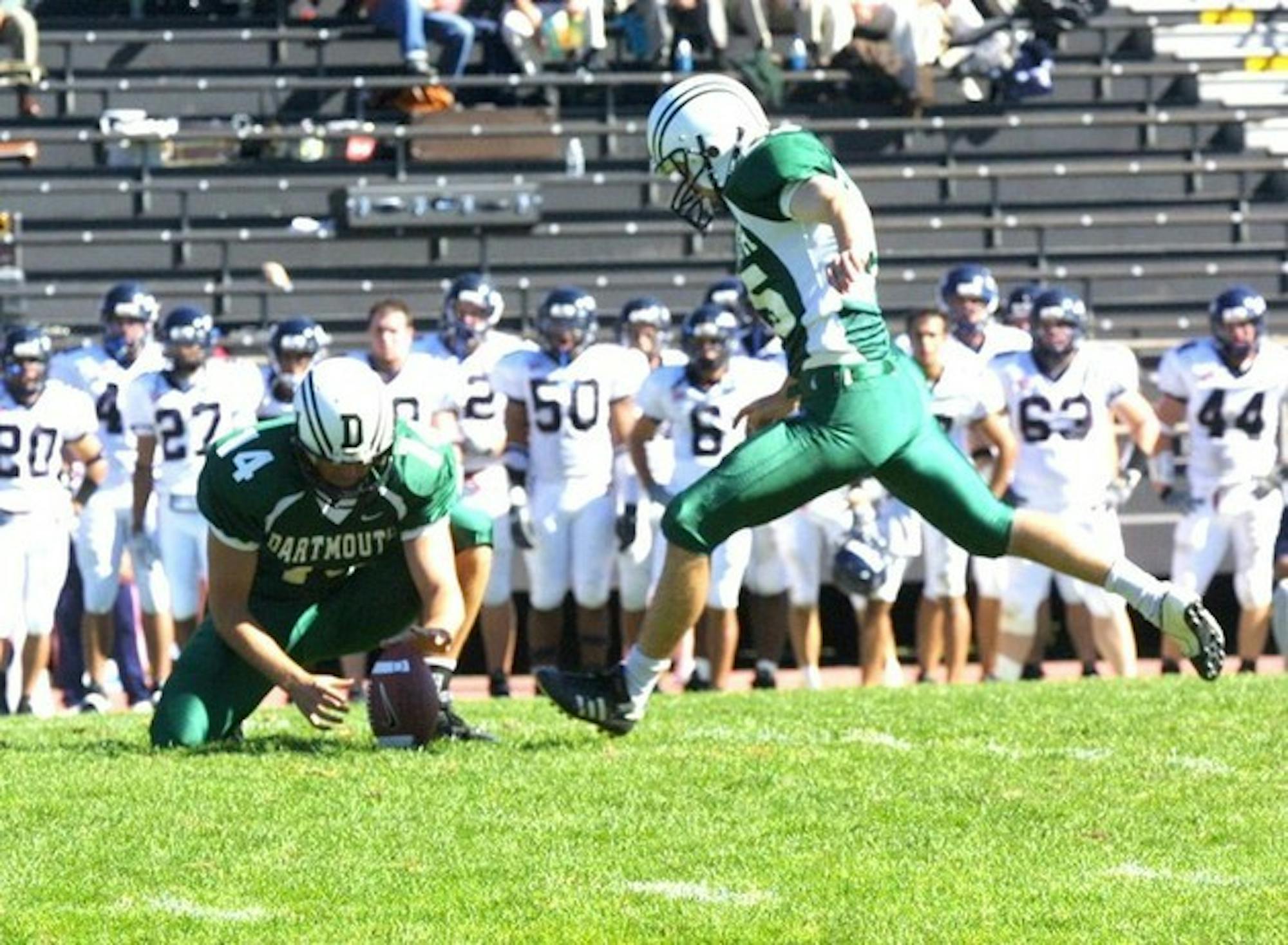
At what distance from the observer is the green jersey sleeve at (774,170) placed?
266 inches

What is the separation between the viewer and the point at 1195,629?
6965 millimetres

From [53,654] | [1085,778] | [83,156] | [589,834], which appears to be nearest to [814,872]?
[589,834]

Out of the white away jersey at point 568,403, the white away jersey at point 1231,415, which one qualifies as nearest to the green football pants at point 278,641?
the white away jersey at point 568,403

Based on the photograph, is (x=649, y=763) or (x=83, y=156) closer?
(x=649, y=763)

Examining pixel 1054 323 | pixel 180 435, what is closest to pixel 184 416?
pixel 180 435

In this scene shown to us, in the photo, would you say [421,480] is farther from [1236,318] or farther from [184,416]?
[1236,318]

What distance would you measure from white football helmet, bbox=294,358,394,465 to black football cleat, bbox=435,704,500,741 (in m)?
0.94

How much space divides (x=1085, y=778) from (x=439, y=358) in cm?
567

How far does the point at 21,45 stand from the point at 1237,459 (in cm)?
799

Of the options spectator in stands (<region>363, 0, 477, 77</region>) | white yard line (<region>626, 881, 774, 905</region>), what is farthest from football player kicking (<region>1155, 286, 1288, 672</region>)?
white yard line (<region>626, 881, 774, 905</region>)

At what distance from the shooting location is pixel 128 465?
464 inches

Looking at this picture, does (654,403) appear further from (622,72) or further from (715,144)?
(622,72)

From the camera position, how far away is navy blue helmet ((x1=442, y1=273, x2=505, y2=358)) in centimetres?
1195

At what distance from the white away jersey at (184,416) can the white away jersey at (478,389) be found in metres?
0.85
